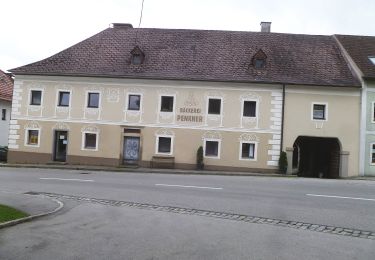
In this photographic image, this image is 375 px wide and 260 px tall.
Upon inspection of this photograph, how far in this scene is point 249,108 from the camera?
30.4m

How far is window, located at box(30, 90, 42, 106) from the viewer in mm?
32156

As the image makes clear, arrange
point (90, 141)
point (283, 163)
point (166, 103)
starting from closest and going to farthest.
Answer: point (283, 163) → point (166, 103) → point (90, 141)

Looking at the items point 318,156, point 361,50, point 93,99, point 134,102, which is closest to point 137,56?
point 134,102

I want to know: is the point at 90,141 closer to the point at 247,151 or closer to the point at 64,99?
the point at 64,99

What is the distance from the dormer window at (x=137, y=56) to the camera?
32000 millimetres

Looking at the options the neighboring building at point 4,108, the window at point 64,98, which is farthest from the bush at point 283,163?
the neighboring building at point 4,108

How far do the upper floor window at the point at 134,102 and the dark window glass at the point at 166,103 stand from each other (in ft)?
5.29

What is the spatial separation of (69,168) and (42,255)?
73.8 ft

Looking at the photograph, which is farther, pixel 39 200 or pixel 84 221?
pixel 39 200

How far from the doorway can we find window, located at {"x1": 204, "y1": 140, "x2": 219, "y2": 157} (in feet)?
15.4

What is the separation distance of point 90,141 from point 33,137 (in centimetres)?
421

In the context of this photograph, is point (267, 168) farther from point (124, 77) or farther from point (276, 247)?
point (276, 247)

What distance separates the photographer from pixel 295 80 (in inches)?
1172

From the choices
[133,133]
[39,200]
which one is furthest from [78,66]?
[39,200]
